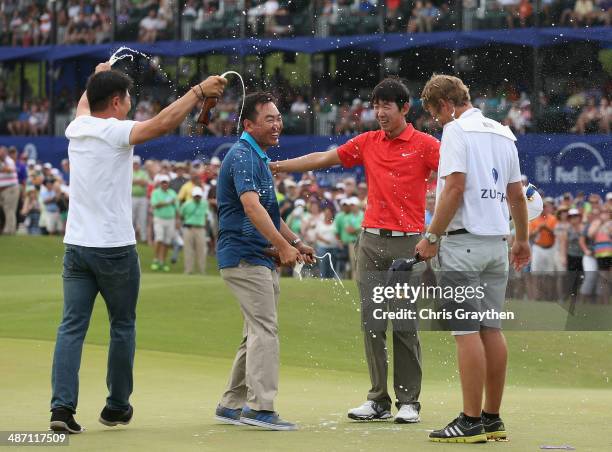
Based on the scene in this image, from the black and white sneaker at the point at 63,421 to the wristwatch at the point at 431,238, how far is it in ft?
7.23

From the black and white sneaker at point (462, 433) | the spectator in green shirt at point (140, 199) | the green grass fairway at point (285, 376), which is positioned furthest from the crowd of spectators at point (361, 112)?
the black and white sneaker at point (462, 433)

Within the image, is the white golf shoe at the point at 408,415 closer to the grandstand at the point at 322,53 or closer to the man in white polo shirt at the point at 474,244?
the man in white polo shirt at the point at 474,244

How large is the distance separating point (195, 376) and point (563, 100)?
2619cm

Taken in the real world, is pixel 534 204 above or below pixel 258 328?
above

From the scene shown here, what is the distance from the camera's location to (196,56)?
1657 inches

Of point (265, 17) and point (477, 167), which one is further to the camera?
point (265, 17)

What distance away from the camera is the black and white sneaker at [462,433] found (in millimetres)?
7652

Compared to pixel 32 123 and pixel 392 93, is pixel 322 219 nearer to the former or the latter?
pixel 392 93

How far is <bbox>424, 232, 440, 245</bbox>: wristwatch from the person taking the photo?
7.77 m

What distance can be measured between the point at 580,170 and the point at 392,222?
23821 mm

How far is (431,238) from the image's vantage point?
25.5 feet

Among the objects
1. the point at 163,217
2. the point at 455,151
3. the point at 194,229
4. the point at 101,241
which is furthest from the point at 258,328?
the point at 163,217

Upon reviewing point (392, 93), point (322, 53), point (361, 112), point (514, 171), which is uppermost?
point (322, 53)

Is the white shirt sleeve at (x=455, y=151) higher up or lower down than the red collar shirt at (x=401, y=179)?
higher up
